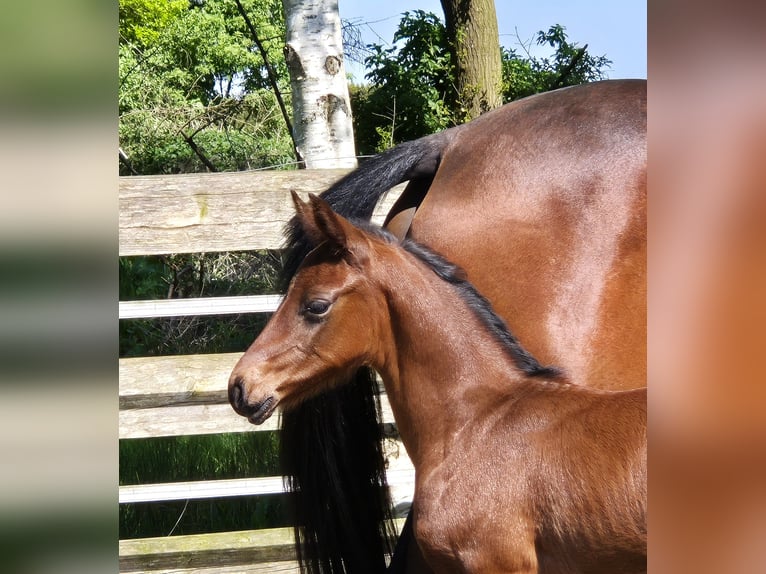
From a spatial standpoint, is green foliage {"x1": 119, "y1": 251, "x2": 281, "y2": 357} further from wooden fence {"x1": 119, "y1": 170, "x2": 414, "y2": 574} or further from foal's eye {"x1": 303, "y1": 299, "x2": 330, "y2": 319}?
foal's eye {"x1": 303, "y1": 299, "x2": 330, "y2": 319}

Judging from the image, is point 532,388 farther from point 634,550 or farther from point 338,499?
point 338,499

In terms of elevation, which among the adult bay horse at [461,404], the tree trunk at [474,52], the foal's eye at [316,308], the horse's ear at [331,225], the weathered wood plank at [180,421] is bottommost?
the weathered wood plank at [180,421]

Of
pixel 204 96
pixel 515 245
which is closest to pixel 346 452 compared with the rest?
pixel 515 245

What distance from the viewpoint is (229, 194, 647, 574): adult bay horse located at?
3.62 feet

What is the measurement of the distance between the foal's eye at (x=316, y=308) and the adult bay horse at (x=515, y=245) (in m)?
0.17

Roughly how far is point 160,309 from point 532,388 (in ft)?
4.13

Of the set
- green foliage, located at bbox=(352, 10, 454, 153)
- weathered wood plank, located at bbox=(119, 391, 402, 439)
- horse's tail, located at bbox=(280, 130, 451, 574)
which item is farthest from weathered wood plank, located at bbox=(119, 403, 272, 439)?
green foliage, located at bbox=(352, 10, 454, 153)

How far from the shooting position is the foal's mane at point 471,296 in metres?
1.33

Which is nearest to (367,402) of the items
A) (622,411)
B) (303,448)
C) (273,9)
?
(303,448)

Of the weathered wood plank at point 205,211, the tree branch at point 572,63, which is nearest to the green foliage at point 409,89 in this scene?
the tree branch at point 572,63

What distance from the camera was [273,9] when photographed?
500 cm

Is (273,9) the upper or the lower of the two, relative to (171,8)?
lower

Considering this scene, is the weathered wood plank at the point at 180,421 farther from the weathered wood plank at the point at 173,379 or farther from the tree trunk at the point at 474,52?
the tree trunk at the point at 474,52

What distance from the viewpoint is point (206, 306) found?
2.16 meters
